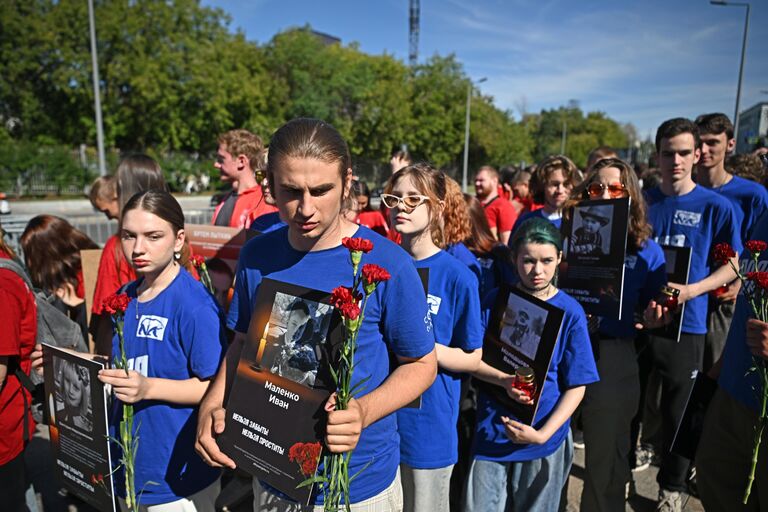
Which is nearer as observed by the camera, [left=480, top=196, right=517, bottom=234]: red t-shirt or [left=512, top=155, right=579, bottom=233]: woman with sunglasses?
[left=512, top=155, right=579, bottom=233]: woman with sunglasses

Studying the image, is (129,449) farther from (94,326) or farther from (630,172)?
(630,172)

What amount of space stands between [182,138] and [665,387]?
3217 centimetres

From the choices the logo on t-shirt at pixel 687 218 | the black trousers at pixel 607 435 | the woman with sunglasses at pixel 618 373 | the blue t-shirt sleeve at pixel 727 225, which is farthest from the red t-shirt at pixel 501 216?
the black trousers at pixel 607 435

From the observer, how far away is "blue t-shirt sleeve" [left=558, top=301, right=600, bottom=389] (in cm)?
253

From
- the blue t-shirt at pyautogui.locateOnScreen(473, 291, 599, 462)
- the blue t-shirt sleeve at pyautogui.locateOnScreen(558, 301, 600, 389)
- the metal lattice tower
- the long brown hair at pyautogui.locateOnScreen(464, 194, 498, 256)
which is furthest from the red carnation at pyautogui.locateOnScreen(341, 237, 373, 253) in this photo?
the metal lattice tower

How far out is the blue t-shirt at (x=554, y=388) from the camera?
252 cm

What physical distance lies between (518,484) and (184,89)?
3142 cm

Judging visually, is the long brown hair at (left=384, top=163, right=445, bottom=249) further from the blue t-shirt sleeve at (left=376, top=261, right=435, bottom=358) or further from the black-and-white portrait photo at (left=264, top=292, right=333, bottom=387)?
the black-and-white portrait photo at (left=264, top=292, right=333, bottom=387)

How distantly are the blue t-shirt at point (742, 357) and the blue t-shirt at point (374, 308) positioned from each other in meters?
1.56

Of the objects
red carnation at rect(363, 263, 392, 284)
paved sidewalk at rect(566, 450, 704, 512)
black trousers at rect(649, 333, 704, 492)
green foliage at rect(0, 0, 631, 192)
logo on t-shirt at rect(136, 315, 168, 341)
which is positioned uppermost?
green foliage at rect(0, 0, 631, 192)

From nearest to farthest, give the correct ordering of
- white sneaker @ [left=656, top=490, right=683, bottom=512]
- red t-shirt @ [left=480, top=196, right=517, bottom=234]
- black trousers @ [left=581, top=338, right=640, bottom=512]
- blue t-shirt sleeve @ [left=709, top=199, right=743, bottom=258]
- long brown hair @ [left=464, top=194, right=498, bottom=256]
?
black trousers @ [left=581, top=338, right=640, bottom=512], white sneaker @ [left=656, top=490, right=683, bottom=512], blue t-shirt sleeve @ [left=709, top=199, right=743, bottom=258], long brown hair @ [left=464, top=194, right=498, bottom=256], red t-shirt @ [left=480, top=196, right=517, bottom=234]

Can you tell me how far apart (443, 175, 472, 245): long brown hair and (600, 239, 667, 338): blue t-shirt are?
93 centimetres

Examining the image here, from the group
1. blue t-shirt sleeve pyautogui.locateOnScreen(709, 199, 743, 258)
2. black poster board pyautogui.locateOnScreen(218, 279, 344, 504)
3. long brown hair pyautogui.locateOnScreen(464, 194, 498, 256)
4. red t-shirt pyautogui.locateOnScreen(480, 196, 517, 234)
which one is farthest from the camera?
red t-shirt pyautogui.locateOnScreen(480, 196, 517, 234)

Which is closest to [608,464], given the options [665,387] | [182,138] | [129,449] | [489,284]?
[665,387]
